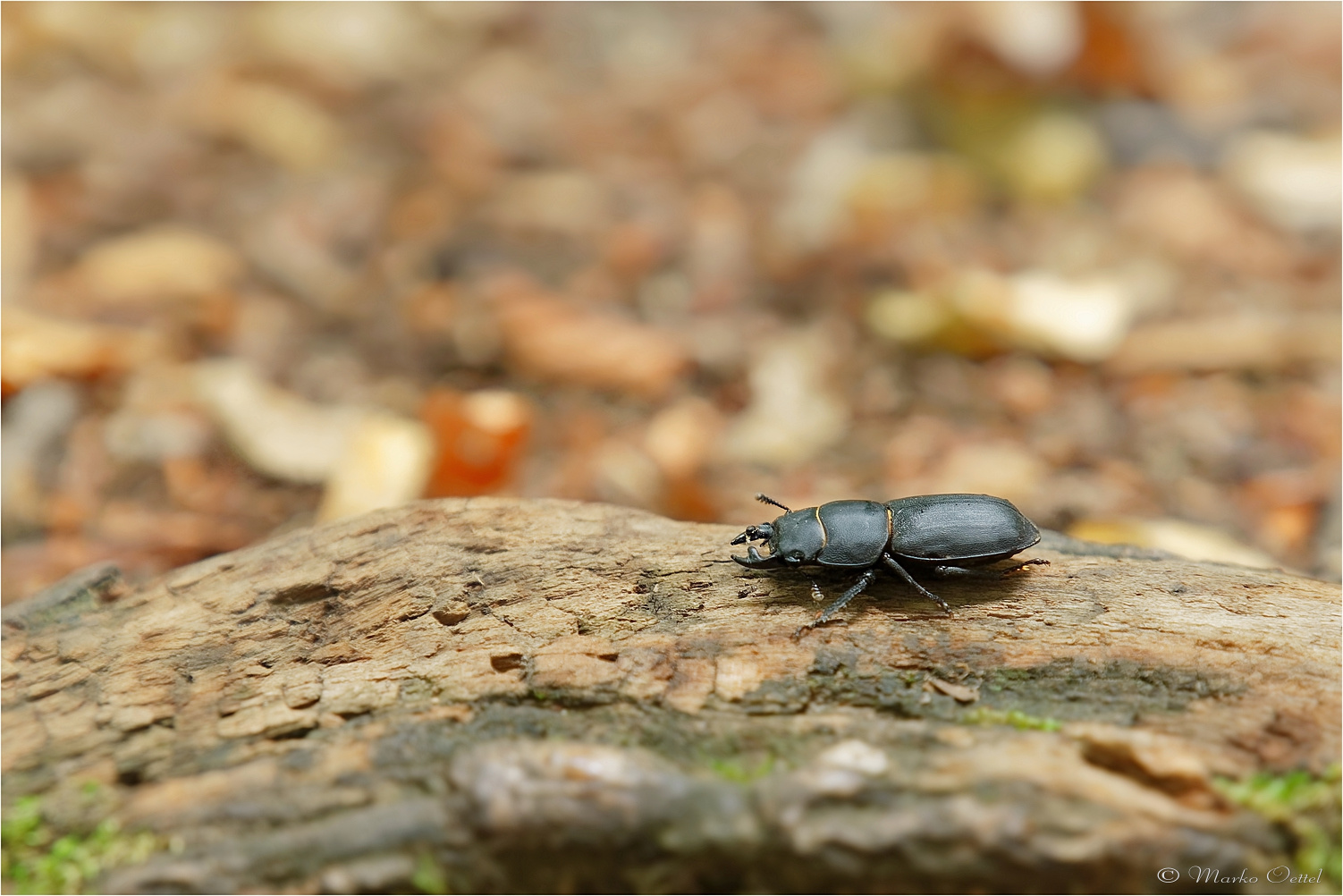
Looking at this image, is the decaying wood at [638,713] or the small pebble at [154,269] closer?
the decaying wood at [638,713]

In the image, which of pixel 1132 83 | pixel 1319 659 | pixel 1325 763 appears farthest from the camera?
pixel 1132 83

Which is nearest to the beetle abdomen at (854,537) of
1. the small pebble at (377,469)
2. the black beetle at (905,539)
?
the black beetle at (905,539)

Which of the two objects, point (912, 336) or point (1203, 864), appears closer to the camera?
point (1203, 864)

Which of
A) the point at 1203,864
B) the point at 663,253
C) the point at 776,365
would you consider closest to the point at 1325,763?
the point at 1203,864

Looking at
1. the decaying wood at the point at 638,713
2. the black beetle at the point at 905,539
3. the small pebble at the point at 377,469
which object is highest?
the small pebble at the point at 377,469

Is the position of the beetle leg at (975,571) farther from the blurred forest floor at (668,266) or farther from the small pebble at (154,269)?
the small pebble at (154,269)

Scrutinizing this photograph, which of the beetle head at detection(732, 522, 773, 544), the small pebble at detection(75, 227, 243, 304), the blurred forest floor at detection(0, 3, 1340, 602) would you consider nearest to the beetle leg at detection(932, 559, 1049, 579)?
the beetle head at detection(732, 522, 773, 544)

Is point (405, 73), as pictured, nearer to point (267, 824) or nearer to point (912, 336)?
point (912, 336)

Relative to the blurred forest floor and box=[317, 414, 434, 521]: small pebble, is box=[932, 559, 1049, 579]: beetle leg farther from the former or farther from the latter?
box=[317, 414, 434, 521]: small pebble
